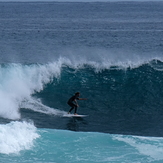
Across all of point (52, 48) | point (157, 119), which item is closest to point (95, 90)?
point (157, 119)

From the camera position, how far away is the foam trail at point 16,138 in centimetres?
1505

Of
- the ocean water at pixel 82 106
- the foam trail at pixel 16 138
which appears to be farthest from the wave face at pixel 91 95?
the foam trail at pixel 16 138

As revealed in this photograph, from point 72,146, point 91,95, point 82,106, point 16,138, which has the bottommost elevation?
point 72,146

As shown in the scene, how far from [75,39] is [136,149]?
3587 centimetres

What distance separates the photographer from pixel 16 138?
15.5 metres

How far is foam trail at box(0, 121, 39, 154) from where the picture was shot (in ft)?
49.4

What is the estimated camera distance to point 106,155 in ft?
49.6

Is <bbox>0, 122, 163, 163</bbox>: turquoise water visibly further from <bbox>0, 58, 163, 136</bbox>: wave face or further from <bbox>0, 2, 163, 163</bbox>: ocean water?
<bbox>0, 58, 163, 136</bbox>: wave face

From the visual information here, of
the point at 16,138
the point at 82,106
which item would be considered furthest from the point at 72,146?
the point at 82,106

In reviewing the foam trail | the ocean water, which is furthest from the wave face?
the foam trail

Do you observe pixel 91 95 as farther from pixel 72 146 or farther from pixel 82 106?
pixel 72 146

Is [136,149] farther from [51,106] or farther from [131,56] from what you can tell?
[131,56]

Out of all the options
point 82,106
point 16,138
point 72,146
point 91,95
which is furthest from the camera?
point 91,95

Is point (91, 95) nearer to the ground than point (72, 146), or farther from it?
farther from it
